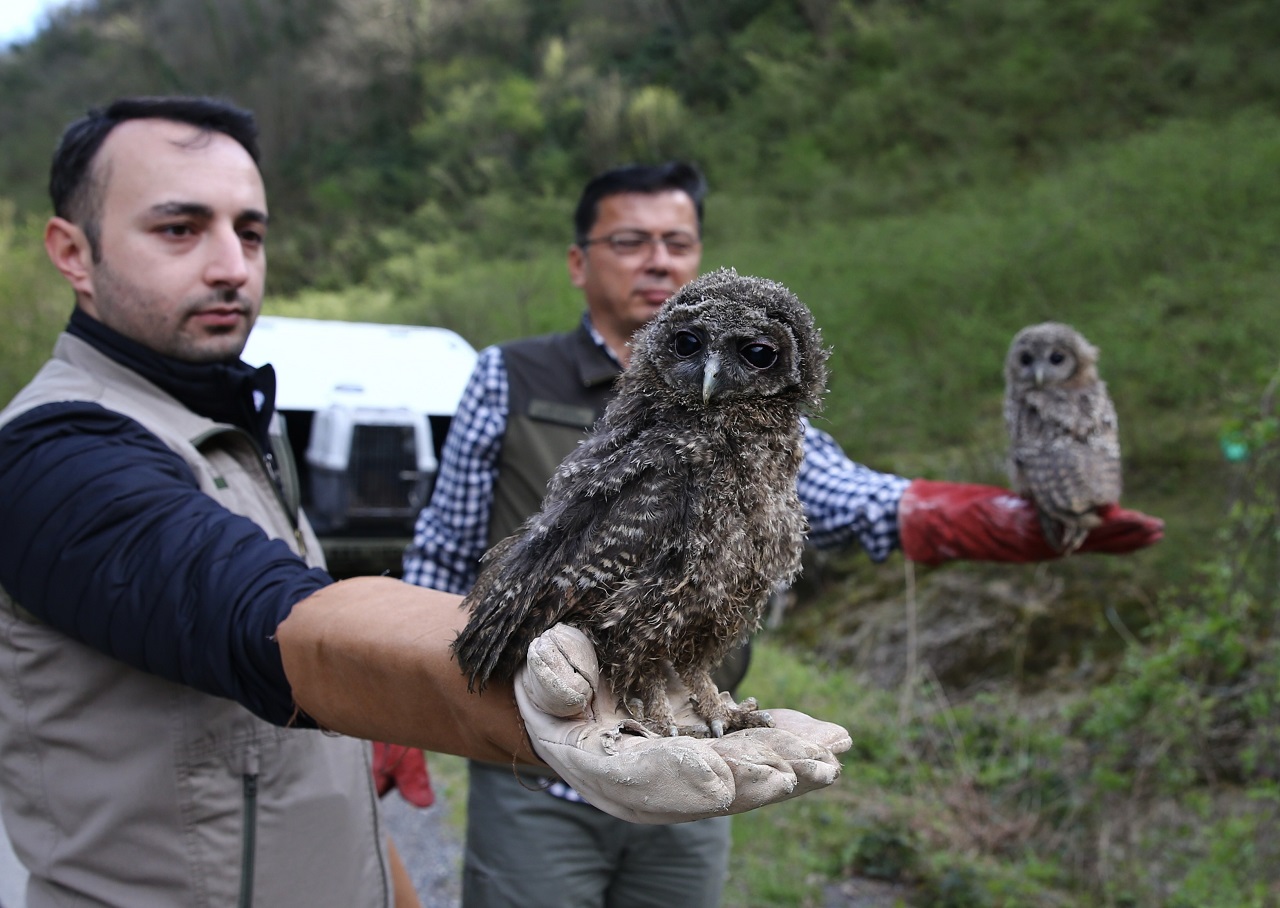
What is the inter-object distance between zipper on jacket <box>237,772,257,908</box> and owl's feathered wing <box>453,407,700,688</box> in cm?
65

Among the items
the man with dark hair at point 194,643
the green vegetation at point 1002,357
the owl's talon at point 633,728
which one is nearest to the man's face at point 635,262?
the man with dark hair at point 194,643

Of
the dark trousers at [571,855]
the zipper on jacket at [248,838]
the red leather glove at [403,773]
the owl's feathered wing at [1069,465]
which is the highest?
the owl's feathered wing at [1069,465]

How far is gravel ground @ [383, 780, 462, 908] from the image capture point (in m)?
4.98

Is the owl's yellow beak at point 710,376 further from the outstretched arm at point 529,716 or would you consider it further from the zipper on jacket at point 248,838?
the zipper on jacket at point 248,838

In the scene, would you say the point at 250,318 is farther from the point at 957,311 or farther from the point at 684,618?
the point at 957,311

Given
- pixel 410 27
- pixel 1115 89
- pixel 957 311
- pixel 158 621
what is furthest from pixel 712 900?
pixel 410 27

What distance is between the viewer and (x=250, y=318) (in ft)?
7.14

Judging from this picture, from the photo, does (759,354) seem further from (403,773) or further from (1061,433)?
(1061,433)

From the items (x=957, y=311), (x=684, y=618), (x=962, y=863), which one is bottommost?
(x=962, y=863)

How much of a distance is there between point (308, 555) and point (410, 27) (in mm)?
47036

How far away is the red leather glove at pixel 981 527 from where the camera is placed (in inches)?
111

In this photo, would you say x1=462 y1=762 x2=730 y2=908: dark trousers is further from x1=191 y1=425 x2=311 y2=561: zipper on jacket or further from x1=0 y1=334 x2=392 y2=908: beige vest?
x1=191 y1=425 x2=311 y2=561: zipper on jacket

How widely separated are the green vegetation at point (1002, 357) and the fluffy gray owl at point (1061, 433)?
1069mm

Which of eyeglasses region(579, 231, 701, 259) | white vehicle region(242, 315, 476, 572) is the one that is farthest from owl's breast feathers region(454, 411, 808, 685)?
white vehicle region(242, 315, 476, 572)
